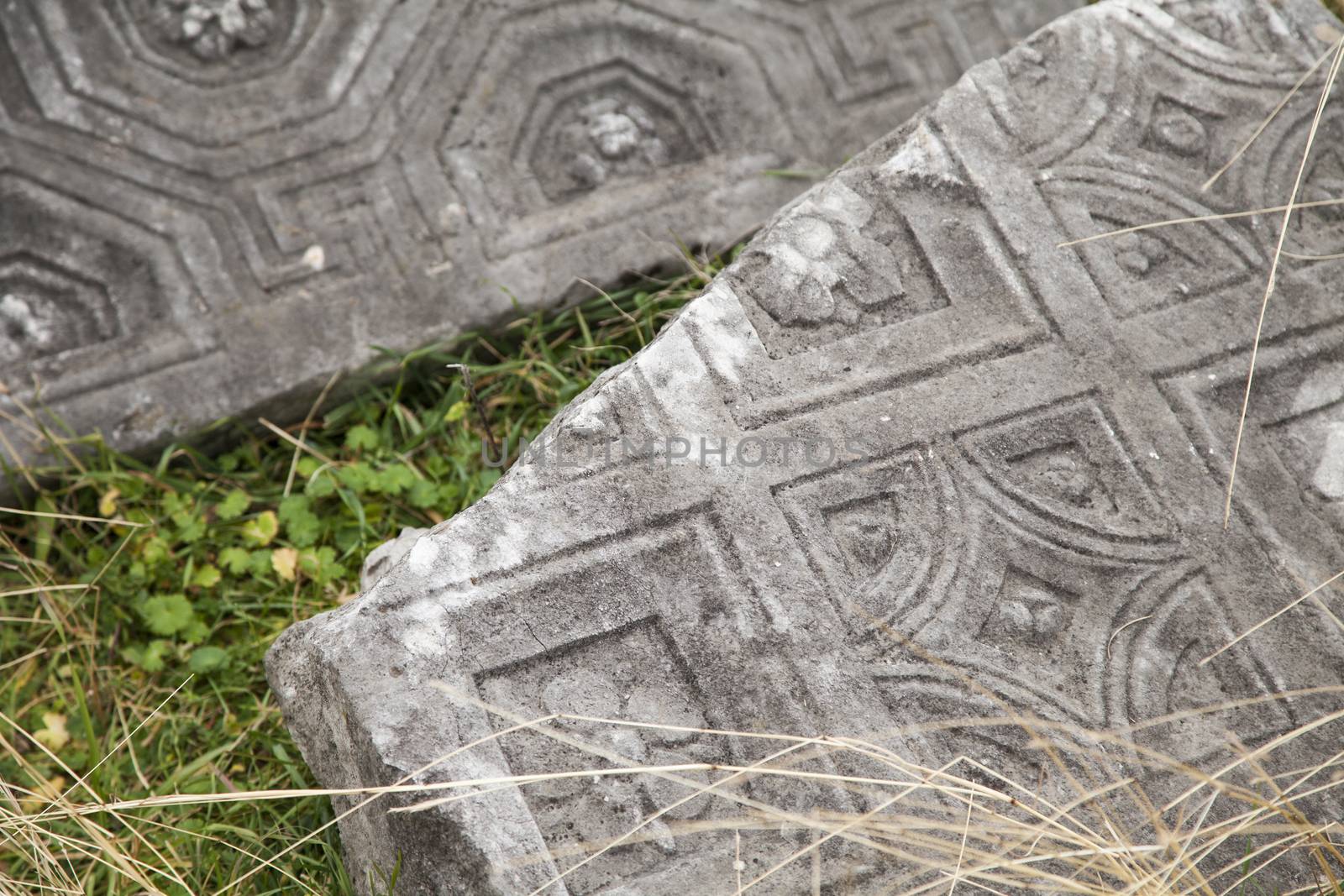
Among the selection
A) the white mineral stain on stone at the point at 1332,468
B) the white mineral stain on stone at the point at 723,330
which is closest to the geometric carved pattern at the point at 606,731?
the white mineral stain on stone at the point at 723,330

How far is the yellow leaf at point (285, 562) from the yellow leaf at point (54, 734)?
460 mm

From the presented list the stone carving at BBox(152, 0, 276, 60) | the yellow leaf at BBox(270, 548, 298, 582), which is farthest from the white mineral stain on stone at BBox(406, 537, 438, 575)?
the stone carving at BBox(152, 0, 276, 60)

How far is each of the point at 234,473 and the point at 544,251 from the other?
0.80 meters

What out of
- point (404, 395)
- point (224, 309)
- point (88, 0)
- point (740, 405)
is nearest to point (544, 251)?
point (404, 395)

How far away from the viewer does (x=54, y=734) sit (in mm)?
2146

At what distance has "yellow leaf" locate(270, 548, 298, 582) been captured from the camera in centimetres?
229

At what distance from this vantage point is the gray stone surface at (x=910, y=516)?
155 cm

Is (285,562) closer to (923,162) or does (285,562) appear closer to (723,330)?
(723,330)

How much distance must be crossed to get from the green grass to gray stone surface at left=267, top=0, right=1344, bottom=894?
1.68 ft

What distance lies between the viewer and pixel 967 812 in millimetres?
1443

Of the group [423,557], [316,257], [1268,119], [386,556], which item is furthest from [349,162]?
[1268,119]

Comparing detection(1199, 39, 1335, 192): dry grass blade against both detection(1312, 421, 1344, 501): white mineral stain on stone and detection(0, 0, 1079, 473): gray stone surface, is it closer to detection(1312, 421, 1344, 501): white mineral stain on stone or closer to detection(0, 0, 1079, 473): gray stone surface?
detection(1312, 421, 1344, 501): white mineral stain on stone

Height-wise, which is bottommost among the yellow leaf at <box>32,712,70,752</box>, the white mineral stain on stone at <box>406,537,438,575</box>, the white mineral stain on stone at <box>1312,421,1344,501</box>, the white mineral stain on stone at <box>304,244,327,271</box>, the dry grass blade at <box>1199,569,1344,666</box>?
the dry grass blade at <box>1199,569,1344,666</box>

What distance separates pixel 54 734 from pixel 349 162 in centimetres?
127
